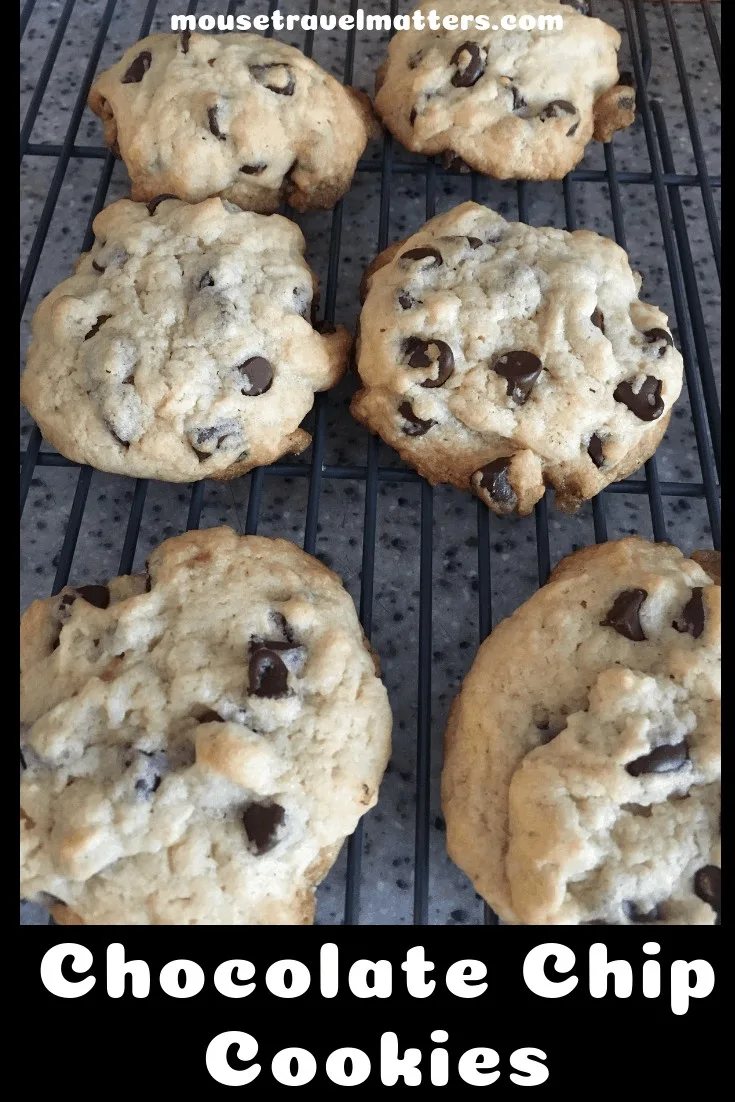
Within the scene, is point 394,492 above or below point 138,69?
below

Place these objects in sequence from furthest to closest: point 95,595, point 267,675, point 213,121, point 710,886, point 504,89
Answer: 1. point 504,89
2. point 213,121
3. point 95,595
4. point 267,675
5. point 710,886

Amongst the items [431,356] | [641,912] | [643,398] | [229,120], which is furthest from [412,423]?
[641,912]

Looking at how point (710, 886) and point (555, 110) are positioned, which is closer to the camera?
point (710, 886)

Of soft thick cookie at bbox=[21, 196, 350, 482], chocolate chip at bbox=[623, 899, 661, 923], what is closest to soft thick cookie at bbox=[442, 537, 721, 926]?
chocolate chip at bbox=[623, 899, 661, 923]

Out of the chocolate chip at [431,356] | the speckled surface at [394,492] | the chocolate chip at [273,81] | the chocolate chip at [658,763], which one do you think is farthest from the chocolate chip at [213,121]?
the chocolate chip at [658,763]

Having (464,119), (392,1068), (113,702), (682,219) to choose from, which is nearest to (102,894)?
(113,702)

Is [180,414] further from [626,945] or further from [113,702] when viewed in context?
[626,945]

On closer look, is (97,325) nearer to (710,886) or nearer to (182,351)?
(182,351)

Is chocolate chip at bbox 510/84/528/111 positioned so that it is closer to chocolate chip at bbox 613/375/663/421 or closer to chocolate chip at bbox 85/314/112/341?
chocolate chip at bbox 613/375/663/421
